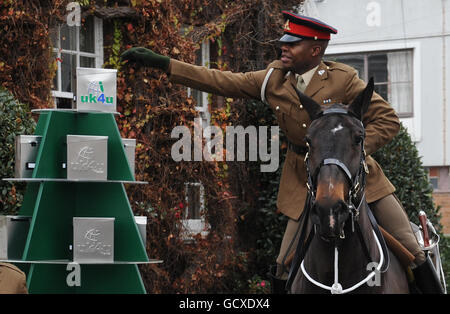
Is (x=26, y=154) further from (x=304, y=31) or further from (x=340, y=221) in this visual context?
(x=340, y=221)

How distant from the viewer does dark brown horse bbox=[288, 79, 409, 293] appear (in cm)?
468

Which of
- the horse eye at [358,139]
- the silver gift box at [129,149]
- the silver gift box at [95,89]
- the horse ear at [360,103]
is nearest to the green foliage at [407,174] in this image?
the silver gift box at [129,149]

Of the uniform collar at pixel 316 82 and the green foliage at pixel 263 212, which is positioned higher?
the uniform collar at pixel 316 82

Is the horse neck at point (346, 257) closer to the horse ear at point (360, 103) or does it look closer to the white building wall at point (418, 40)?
the horse ear at point (360, 103)

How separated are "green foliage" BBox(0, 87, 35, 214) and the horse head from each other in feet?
9.92

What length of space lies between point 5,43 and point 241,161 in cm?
437

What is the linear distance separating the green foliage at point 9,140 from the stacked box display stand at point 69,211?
0.23 metres

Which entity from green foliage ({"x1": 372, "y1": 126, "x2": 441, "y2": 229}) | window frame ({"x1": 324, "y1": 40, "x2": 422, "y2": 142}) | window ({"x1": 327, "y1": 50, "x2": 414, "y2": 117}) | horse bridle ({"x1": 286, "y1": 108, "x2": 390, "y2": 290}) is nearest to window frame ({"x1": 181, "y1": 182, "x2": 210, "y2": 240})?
green foliage ({"x1": 372, "y1": 126, "x2": 441, "y2": 229})

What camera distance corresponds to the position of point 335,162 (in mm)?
4762

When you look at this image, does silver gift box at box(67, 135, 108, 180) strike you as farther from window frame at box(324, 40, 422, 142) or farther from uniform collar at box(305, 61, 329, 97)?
window frame at box(324, 40, 422, 142)

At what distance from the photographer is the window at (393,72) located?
2019 centimetres

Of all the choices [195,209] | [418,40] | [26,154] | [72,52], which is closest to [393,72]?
[418,40]
